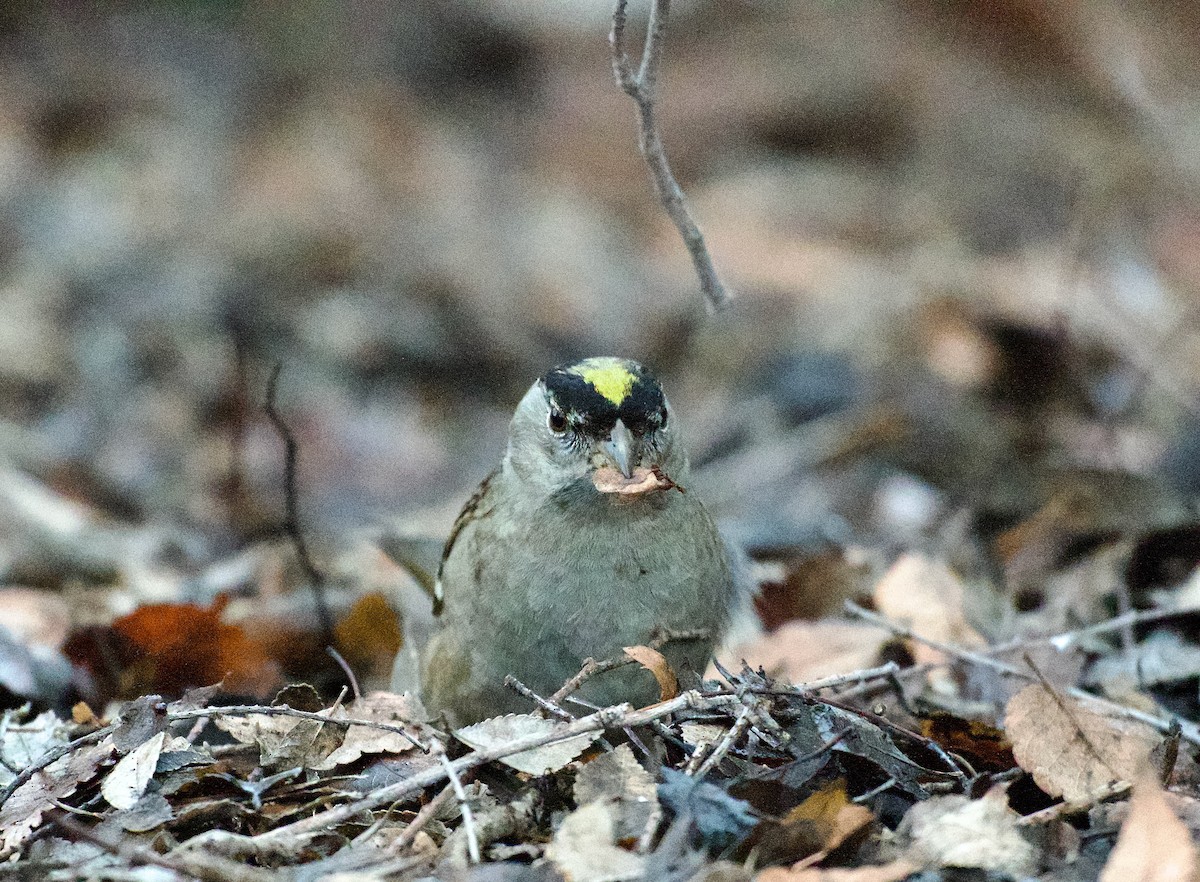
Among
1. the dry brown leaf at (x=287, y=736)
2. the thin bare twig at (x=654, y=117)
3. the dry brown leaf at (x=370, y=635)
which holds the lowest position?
the dry brown leaf at (x=370, y=635)

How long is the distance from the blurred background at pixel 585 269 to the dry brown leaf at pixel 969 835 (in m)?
2.25

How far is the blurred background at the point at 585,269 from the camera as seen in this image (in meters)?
6.55

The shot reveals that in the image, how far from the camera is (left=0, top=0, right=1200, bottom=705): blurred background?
6.55 meters

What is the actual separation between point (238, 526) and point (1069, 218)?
632 cm

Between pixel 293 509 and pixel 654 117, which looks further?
pixel 293 509

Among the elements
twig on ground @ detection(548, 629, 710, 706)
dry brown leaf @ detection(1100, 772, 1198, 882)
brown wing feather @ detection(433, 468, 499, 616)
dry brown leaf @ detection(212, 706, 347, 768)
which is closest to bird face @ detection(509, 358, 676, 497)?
brown wing feather @ detection(433, 468, 499, 616)

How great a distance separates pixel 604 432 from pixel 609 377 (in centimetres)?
19

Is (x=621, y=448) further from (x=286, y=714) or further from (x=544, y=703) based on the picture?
(x=286, y=714)

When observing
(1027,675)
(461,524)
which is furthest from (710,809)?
(461,524)

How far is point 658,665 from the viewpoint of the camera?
3.75 m

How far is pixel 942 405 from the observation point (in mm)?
7582

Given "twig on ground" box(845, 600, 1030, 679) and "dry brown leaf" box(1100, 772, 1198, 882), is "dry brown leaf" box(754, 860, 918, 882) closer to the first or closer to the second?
"dry brown leaf" box(1100, 772, 1198, 882)

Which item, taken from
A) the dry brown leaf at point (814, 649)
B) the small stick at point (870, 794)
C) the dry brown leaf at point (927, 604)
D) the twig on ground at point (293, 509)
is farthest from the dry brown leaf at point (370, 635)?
the small stick at point (870, 794)

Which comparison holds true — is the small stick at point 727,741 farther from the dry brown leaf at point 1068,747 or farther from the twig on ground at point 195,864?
the twig on ground at point 195,864
